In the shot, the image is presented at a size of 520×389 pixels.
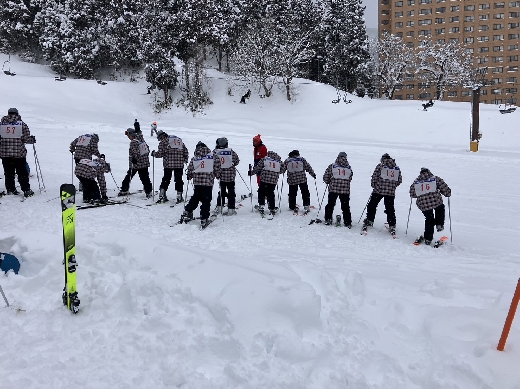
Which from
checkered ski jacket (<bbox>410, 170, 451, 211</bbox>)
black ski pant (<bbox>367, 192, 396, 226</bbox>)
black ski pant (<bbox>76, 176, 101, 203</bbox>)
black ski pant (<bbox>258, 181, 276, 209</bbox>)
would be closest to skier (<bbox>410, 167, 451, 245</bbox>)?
checkered ski jacket (<bbox>410, 170, 451, 211</bbox>)

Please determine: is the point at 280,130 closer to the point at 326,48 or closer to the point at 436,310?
the point at 326,48

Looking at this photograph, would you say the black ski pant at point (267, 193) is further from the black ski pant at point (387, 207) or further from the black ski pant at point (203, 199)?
the black ski pant at point (387, 207)

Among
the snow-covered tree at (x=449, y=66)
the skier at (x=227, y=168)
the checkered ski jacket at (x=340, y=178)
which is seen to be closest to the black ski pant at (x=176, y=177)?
the skier at (x=227, y=168)

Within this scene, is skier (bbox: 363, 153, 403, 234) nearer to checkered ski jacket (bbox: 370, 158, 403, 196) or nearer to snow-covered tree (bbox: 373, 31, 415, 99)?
Result: checkered ski jacket (bbox: 370, 158, 403, 196)

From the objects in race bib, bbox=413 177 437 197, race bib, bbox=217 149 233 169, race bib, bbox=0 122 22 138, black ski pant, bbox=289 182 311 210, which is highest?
race bib, bbox=0 122 22 138

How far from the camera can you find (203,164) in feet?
25.9

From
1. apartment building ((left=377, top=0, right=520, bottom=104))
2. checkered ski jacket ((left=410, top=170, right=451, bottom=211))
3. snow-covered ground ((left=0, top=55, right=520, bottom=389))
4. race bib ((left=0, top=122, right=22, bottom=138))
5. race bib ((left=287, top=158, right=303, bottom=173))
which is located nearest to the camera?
snow-covered ground ((left=0, top=55, right=520, bottom=389))

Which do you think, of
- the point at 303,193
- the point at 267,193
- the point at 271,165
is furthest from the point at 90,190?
the point at 303,193

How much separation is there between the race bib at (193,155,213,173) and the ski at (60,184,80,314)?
4093 millimetres

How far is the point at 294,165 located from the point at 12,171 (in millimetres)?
6398

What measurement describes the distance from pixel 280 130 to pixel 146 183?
15505 millimetres

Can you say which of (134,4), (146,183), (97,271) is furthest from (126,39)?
(97,271)

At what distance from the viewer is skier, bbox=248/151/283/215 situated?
29.6 ft

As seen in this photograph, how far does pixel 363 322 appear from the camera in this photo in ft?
12.9
